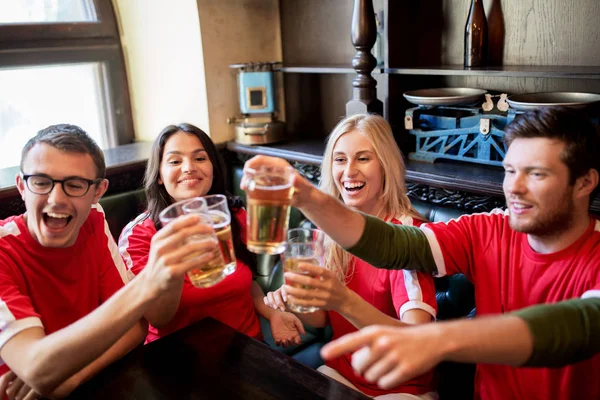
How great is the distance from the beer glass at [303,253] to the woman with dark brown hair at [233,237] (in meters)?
0.65

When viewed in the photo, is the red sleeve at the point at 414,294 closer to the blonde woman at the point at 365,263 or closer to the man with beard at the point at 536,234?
the blonde woman at the point at 365,263

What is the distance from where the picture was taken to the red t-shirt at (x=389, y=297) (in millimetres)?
1629

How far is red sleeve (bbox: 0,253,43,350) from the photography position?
4.35ft

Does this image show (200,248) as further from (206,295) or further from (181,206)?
(206,295)

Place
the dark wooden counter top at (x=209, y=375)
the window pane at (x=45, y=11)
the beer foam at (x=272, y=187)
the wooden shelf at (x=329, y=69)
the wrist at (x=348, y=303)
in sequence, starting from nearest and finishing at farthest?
the beer foam at (x=272, y=187), the dark wooden counter top at (x=209, y=375), the wrist at (x=348, y=303), the wooden shelf at (x=329, y=69), the window pane at (x=45, y=11)

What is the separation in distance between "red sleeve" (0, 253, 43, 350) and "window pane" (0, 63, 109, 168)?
1.86 m

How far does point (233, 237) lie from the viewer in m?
2.08

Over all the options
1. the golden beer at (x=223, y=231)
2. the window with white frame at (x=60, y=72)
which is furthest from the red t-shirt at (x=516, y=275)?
the window with white frame at (x=60, y=72)

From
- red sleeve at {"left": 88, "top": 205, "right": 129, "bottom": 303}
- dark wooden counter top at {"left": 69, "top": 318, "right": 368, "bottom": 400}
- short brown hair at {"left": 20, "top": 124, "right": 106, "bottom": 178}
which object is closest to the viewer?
dark wooden counter top at {"left": 69, "top": 318, "right": 368, "bottom": 400}

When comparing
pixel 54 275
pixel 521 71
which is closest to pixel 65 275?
pixel 54 275

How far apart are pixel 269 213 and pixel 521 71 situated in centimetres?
143

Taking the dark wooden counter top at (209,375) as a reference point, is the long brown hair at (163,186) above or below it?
above

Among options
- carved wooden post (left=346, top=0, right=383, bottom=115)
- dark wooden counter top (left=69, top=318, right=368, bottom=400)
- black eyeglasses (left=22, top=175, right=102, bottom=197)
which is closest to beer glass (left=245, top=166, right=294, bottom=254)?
dark wooden counter top (left=69, top=318, right=368, bottom=400)

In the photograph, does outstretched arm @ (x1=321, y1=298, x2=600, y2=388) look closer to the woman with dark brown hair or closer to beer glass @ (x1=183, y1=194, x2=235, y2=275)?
beer glass @ (x1=183, y1=194, x2=235, y2=275)
